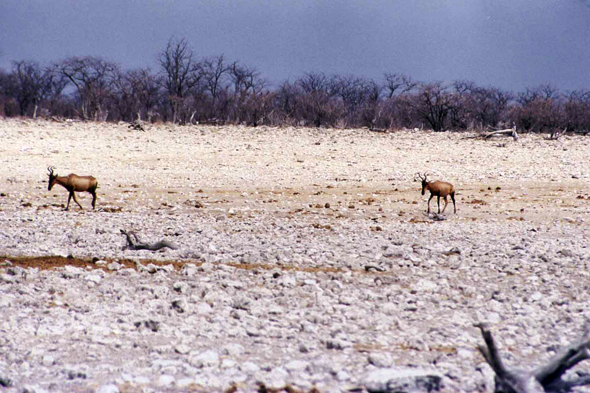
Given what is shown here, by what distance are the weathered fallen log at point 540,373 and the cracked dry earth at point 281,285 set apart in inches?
11.3

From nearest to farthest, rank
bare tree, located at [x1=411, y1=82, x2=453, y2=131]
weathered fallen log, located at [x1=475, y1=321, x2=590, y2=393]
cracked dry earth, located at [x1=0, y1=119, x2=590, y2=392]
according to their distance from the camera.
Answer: weathered fallen log, located at [x1=475, y1=321, x2=590, y2=393] → cracked dry earth, located at [x1=0, y1=119, x2=590, y2=392] → bare tree, located at [x1=411, y1=82, x2=453, y2=131]

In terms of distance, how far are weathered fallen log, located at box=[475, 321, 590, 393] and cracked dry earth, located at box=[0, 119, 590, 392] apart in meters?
0.29

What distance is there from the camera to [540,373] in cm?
416

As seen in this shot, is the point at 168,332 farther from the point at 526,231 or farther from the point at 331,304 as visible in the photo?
the point at 526,231

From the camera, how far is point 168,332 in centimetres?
535

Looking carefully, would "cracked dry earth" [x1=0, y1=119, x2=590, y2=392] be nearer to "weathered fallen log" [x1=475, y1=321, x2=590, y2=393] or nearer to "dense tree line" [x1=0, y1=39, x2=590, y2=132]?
"weathered fallen log" [x1=475, y1=321, x2=590, y2=393]

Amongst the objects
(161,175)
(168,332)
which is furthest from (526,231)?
(161,175)

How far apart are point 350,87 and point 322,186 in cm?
5076

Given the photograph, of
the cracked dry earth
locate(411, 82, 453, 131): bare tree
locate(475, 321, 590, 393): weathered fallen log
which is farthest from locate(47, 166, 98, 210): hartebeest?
locate(411, 82, 453, 131): bare tree

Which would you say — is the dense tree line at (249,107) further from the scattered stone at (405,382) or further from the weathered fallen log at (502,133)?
the scattered stone at (405,382)

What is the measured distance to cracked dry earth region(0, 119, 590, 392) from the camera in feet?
15.1

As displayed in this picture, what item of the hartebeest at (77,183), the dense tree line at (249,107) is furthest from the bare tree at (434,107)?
the hartebeest at (77,183)

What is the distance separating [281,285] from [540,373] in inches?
129

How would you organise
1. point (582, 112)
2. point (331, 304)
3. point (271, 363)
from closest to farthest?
point (271, 363)
point (331, 304)
point (582, 112)
